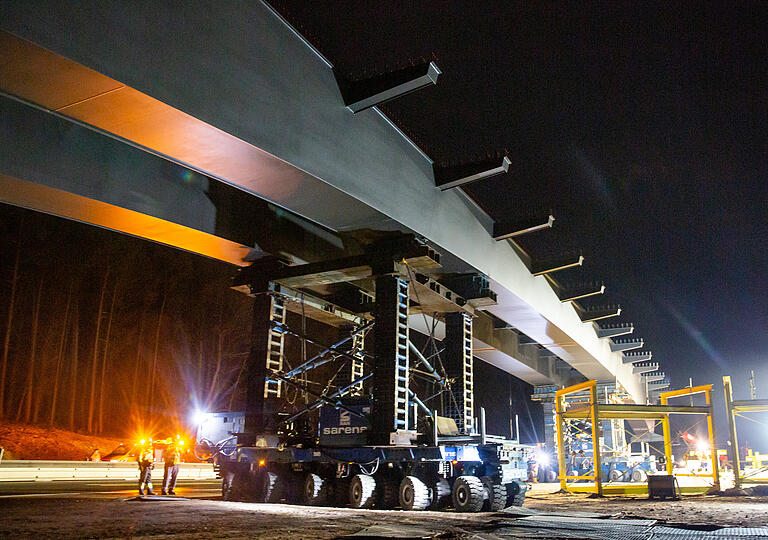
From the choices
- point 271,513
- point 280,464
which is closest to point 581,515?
point 271,513

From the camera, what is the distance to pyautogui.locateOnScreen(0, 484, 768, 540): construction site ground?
9.38 metres

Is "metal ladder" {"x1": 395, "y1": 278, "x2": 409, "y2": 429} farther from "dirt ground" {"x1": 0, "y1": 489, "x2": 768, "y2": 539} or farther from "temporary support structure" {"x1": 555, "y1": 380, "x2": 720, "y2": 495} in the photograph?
"temporary support structure" {"x1": 555, "y1": 380, "x2": 720, "y2": 495}

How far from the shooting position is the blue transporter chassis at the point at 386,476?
16.2 meters

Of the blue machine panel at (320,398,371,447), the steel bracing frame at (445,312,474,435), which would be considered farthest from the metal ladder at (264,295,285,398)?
the steel bracing frame at (445,312,474,435)

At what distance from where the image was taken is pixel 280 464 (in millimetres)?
18797

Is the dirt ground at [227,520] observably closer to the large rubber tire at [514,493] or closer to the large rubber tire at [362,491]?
the large rubber tire at [514,493]

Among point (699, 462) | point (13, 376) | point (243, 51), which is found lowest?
point (699, 462)

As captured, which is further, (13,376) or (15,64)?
(13,376)

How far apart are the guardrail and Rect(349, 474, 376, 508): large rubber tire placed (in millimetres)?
14834

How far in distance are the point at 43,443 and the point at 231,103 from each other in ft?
128

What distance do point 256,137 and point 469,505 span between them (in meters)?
10.0

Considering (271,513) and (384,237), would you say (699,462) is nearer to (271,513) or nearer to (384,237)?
(384,237)

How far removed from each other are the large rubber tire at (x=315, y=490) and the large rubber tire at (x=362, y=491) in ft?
4.01

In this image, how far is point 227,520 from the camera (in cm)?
1120
